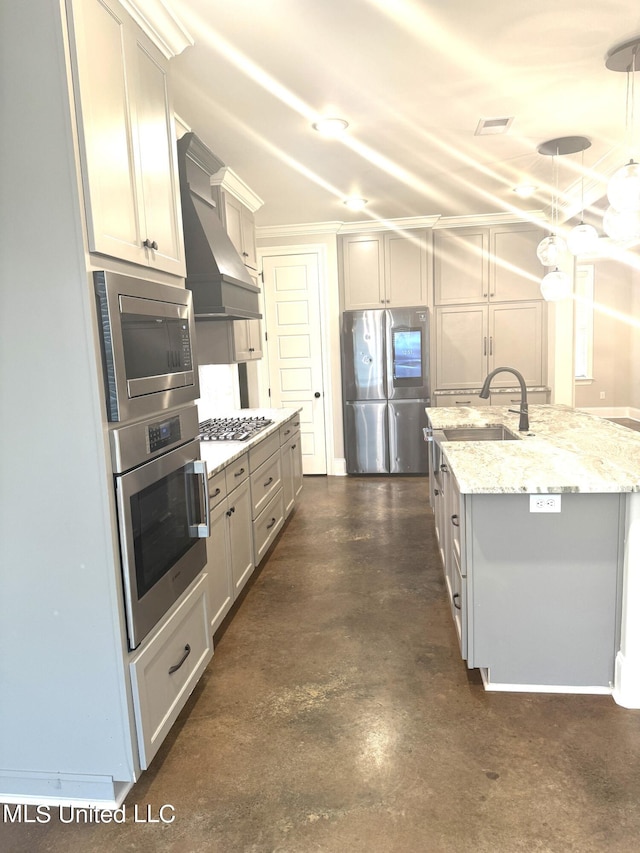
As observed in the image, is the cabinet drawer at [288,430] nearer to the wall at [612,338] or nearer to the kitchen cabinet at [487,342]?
the kitchen cabinet at [487,342]

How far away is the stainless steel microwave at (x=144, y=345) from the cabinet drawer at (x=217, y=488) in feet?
1.98

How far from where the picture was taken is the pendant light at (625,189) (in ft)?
7.57

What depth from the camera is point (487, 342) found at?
588 cm

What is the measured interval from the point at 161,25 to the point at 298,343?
4098 millimetres

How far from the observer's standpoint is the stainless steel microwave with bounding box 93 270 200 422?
160 centimetres

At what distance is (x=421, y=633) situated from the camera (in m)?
2.84

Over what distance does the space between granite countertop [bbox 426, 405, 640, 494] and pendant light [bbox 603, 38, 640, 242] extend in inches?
37.7

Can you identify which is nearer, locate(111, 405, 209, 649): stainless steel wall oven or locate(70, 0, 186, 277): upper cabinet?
locate(70, 0, 186, 277): upper cabinet

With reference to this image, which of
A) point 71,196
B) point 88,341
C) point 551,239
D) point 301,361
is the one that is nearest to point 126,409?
point 88,341

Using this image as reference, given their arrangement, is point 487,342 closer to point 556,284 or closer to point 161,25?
point 556,284

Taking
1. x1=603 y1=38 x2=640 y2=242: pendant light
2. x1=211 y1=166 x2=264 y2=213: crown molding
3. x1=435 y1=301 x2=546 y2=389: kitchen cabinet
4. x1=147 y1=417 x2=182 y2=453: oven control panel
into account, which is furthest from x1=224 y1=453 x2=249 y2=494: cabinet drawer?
x1=435 y1=301 x2=546 y2=389: kitchen cabinet

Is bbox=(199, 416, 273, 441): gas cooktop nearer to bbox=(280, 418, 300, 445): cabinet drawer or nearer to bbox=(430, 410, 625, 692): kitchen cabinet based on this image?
bbox=(280, 418, 300, 445): cabinet drawer

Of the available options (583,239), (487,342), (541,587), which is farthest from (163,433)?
(487,342)

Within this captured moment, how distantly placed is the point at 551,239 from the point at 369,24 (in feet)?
6.09
